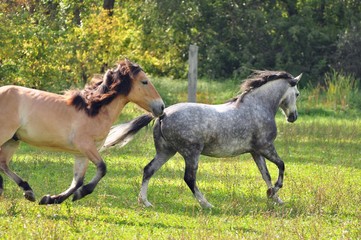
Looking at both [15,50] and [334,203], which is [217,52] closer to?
[15,50]

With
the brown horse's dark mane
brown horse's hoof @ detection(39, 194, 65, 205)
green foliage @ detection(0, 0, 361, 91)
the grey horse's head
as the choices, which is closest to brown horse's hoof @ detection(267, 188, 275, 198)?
the grey horse's head

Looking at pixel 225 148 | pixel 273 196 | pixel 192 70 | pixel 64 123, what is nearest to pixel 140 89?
pixel 64 123

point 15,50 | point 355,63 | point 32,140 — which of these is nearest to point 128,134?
point 32,140

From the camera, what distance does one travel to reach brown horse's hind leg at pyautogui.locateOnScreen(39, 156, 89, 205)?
35.3 ft

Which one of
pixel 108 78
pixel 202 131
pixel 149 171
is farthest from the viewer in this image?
pixel 149 171

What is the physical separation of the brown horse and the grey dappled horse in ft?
2.43

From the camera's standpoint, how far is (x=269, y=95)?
13.3m

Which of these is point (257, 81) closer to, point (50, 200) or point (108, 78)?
point (108, 78)

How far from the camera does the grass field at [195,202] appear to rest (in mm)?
9844

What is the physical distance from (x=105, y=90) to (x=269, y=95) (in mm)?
2719

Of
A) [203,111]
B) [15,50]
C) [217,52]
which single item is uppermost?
[203,111]

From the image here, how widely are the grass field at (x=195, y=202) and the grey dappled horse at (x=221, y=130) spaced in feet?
1.47

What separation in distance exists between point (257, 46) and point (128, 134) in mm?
27428

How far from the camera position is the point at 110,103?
1150 cm
